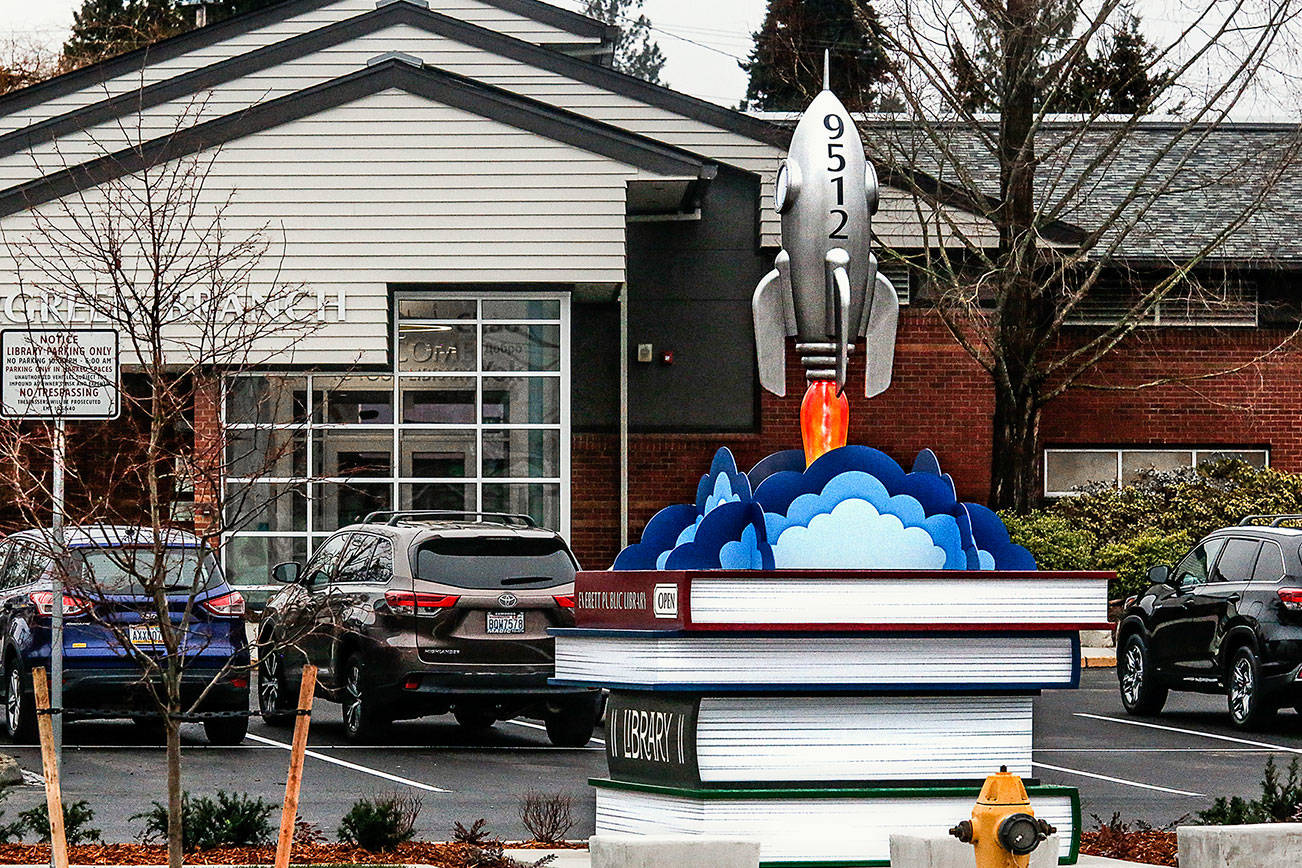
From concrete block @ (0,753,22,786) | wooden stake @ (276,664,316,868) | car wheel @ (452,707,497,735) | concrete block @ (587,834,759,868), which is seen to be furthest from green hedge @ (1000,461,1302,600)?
wooden stake @ (276,664,316,868)

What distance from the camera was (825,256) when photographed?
40.3 ft

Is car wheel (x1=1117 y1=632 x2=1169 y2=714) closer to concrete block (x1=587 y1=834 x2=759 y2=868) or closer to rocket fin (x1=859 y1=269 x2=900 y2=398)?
rocket fin (x1=859 y1=269 x2=900 y2=398)

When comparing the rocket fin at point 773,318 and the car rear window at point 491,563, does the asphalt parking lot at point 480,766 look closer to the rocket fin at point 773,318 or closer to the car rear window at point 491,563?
the car rear window at point 491,563

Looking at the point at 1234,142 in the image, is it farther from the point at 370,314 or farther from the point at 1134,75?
the point at 370,314

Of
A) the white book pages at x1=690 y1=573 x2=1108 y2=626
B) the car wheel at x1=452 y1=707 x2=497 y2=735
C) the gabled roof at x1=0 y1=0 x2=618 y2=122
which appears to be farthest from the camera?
the gabled roof at x1=0 y1=0 x2=618 y2=122

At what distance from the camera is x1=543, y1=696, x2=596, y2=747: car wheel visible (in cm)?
1577

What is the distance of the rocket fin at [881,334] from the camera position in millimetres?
12891

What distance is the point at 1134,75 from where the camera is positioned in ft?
81.7

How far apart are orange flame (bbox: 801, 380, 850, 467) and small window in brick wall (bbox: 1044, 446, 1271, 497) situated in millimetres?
17102

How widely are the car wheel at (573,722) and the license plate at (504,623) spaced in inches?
38.9

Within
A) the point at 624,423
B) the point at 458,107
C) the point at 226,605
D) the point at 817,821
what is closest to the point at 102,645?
the point at 226,605

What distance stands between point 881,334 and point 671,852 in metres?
6.02

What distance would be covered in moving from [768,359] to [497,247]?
39.2 ft

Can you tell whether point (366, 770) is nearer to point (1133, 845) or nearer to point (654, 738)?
point (654, 738)
